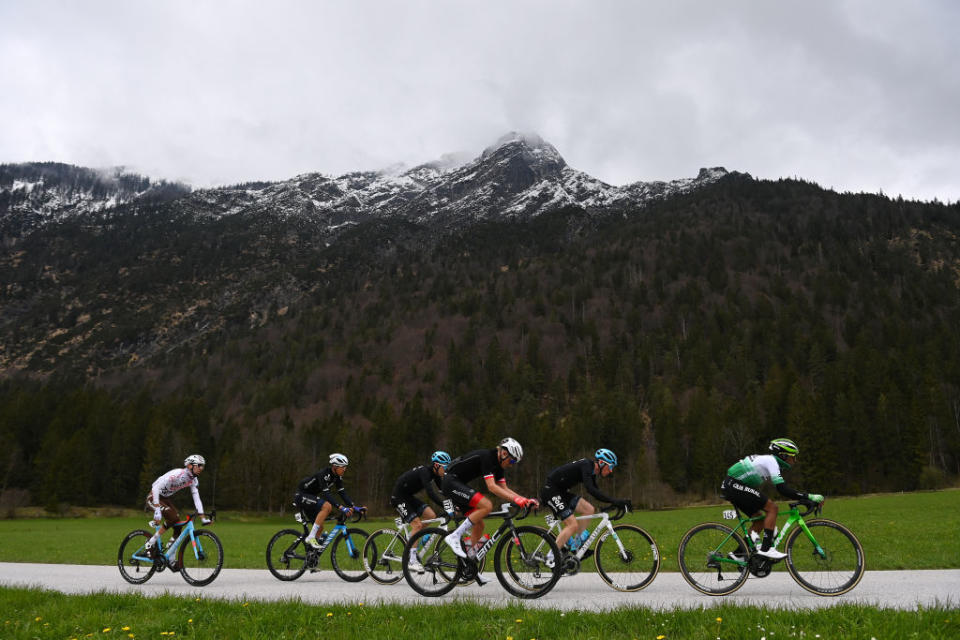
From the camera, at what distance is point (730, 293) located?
18175 cm

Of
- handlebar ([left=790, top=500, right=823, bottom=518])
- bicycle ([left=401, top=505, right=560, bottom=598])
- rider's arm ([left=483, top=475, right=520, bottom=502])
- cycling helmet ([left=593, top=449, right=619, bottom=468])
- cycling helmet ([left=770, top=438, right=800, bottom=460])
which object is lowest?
bicycle ([left=401, top=505, right=560, bottom=598])

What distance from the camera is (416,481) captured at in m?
13.1

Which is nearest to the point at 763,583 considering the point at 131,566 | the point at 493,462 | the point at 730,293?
the point at 493,462

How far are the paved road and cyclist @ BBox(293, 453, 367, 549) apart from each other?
1292mm

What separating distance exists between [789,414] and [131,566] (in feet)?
336

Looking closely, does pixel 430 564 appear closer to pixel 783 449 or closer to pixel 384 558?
pixel 384 558

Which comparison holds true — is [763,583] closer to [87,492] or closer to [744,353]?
[87,492]

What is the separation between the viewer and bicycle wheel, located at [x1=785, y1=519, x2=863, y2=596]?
941 cm

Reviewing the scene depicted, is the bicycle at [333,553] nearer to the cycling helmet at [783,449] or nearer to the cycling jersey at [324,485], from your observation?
the cycling jersey at [324,485]

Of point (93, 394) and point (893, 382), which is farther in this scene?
point (93, 394)

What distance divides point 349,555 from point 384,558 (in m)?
1.08

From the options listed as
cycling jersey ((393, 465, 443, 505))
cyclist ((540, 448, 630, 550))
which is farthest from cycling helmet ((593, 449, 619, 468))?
cycling jersey ((393, 465, 443, 505))

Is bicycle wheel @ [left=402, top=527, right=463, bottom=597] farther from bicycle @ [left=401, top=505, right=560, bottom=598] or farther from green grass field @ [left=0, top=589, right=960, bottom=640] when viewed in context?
green grass field @ [left=0, top=589, right=960, bottom=640]

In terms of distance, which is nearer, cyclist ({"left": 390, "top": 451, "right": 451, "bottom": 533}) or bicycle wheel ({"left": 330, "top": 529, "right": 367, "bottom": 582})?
cyclist ({"left": 390, "top": 451, "right": 451, "bottom": 533})
